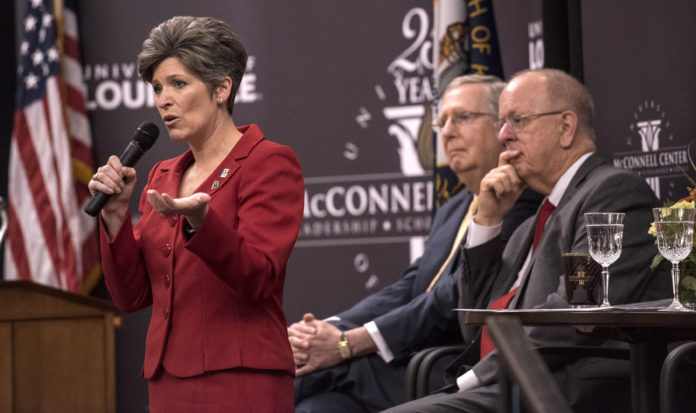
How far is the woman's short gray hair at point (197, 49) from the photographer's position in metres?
1.94

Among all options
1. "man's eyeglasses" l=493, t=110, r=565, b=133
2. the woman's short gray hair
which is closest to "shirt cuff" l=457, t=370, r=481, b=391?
"man's eyeglasses" l=493, t=110, r=565, b=133

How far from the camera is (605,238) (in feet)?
7.27

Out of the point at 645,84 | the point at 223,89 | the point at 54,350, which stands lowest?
the point at 54,350

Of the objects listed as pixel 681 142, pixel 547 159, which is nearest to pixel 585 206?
pixel 547 159

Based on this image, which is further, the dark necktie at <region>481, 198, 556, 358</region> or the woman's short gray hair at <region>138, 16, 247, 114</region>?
the dark necktie at <region>481, 198, 556, 358</region>

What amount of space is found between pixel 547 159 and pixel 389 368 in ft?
3.15

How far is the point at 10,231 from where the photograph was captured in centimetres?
563

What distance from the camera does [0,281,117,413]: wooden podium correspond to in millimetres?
4340

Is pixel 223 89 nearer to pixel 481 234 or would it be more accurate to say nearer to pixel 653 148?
pixel 481 234

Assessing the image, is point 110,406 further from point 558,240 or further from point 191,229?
point 191,229

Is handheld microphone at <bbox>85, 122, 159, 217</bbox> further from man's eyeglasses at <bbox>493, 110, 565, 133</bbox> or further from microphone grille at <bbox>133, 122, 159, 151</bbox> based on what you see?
man's eyeglasses at <bbox>493, 110, 565, 133</bbox>

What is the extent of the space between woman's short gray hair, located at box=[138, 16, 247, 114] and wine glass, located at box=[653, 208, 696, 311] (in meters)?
1.03

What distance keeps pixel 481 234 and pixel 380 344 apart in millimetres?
568

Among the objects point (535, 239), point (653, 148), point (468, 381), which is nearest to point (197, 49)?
point (468, 381)
